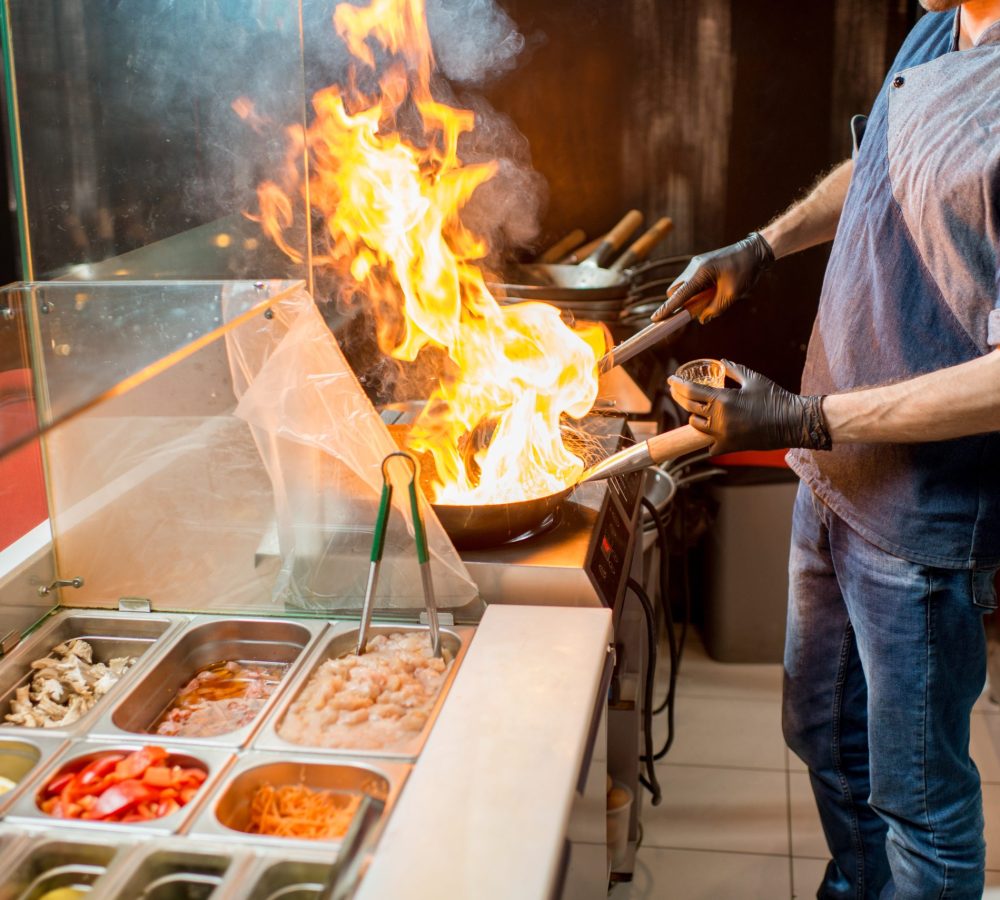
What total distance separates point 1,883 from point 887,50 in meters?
3.40

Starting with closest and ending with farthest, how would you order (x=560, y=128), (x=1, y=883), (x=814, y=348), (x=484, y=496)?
(x=1, y=883) < (x=484, y=496) < (x=814, y=348) < (x=560, y=128)

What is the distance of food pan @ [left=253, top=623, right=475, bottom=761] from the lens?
1545 mm

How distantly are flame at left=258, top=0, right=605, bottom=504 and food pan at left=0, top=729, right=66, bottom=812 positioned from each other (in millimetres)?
771

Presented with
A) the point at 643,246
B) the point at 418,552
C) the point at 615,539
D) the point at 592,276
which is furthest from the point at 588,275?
the point at 418,552

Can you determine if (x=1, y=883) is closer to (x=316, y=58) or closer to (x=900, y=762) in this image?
(x=900, y=762)

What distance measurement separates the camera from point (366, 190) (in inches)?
94.8

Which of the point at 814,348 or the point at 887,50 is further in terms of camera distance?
the point at 887,50

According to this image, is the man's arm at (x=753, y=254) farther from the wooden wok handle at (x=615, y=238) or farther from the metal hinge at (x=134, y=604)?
the metal hinge at (x=134, y=604)

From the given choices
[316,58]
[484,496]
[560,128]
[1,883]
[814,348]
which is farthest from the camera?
[560,128]

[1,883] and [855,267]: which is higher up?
[855,267]

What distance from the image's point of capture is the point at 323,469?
1903 millimetres

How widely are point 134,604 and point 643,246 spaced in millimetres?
2157

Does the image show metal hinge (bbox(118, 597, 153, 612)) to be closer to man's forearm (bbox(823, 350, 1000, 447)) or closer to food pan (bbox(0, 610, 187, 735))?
food pan (bbox(0, 610, 187, 735))

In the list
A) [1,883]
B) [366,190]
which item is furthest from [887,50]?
[1,883]
